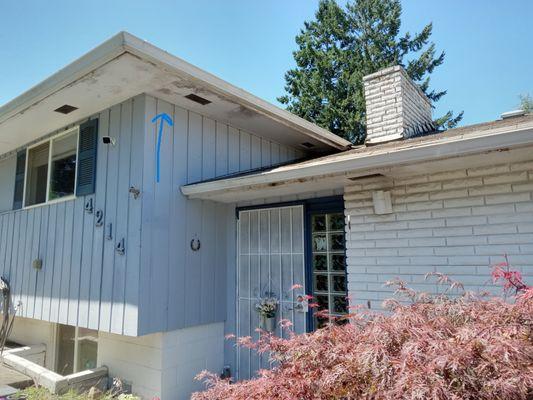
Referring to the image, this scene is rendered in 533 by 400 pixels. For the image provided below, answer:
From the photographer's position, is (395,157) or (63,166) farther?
(63,166)

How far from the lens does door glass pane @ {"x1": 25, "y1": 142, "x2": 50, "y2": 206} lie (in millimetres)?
6113

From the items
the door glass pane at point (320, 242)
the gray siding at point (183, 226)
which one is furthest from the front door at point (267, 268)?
the gray siding at point (183, 226)

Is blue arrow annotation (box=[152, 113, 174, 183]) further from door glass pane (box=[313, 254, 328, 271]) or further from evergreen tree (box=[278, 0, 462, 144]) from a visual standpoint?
evergreen tree (box=[278, 0, 462, 144])

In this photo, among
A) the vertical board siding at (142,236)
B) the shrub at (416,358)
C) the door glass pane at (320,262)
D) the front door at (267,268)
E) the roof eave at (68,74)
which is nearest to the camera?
the shrub at (416,358)

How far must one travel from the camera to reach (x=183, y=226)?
4820 mm

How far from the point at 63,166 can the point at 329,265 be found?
4144 millimetres

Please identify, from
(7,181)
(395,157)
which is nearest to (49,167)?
(7,181)

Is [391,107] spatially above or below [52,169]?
above

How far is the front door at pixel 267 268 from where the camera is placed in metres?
4.80

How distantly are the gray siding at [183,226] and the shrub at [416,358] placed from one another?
80.2 inches

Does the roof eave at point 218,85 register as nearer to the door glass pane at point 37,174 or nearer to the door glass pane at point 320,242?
the door glass pane at point 320,242

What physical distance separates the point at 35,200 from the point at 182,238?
124 inches

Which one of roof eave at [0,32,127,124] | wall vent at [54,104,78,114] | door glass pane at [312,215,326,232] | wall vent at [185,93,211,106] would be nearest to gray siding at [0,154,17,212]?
roof eave at [0,32,127,124]

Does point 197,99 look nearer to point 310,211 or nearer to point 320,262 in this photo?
point 310,211
